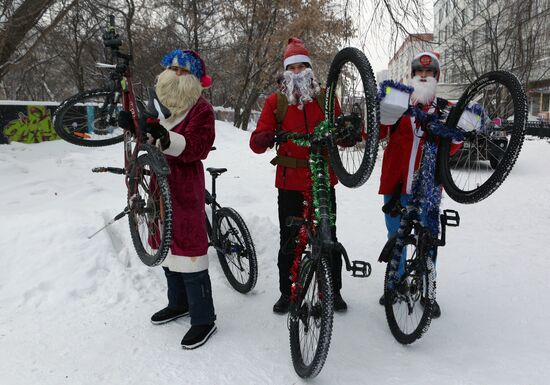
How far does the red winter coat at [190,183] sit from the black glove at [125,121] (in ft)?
0.92

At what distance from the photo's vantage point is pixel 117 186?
6.58 metres

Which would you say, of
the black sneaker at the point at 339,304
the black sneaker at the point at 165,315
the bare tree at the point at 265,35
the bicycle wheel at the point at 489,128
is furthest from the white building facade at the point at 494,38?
the bare tree at the point at 265,35

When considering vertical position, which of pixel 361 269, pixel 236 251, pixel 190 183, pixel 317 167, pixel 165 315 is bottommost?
pixel 165 315

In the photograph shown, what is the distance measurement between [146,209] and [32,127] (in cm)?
1279

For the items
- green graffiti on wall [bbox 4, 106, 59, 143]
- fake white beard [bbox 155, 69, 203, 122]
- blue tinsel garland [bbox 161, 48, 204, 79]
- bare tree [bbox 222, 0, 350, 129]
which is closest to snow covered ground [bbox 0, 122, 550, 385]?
fake white beard [bbox 155, 69, 203, 122]

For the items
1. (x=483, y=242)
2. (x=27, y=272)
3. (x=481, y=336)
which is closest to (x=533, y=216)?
(x=483, y=242)

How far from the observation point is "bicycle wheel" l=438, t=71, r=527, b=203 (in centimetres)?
239

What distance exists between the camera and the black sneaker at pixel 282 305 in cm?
340

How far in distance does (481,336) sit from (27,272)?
3.61 m

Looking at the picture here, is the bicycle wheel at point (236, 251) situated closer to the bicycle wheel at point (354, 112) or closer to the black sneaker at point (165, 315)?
the black sneaker at point (165, 315)

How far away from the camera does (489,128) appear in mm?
2877

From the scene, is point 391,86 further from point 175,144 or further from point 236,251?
point 236,251

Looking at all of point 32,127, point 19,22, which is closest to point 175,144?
point 19,22

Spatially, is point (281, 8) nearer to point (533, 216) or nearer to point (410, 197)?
point (533, 216)
